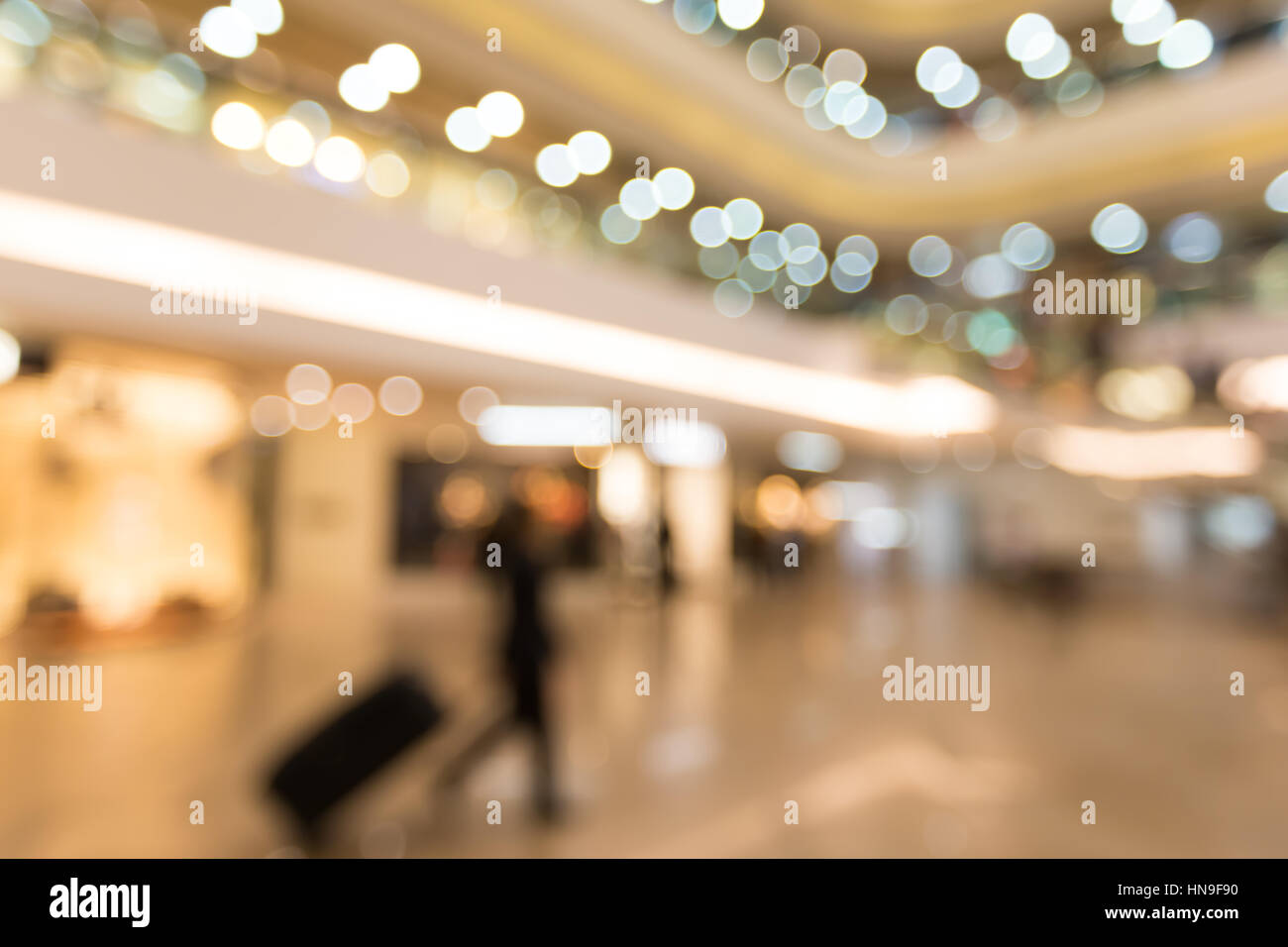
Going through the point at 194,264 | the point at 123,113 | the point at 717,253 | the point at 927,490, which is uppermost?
the point at 717,253

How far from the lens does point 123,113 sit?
450cm

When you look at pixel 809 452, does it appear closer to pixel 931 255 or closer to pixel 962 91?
pixel 931 255

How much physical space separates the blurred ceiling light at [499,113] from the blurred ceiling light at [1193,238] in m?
11.1

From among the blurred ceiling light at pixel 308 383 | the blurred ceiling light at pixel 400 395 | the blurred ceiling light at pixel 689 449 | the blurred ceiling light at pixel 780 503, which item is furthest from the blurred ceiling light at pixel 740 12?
the blurred ceiling light at pixel 780 503

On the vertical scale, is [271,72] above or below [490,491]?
above

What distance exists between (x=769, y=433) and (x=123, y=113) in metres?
7.87

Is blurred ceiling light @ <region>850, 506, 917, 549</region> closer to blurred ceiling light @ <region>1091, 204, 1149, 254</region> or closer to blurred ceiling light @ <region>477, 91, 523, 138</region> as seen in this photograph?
blurred ceiling light @ <region>1091, 204, 1149, 254</region>

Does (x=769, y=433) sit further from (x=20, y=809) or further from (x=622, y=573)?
(x=20, y=809)

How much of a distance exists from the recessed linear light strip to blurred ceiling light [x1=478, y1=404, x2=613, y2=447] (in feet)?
10.7

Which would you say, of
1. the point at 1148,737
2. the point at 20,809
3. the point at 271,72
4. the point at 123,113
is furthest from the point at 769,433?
the point at 20,809

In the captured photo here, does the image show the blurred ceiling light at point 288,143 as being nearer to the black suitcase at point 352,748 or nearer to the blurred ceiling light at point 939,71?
the black suitcase at point 352,748

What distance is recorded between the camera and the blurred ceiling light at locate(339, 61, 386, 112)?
6047 millimetres

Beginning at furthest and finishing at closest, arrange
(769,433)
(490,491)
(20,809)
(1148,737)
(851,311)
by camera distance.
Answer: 1. (490,491)
2. (851,311)
3. (769,433)
4. (1148,737)
5. (20,809)

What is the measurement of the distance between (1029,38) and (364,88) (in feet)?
37.1
